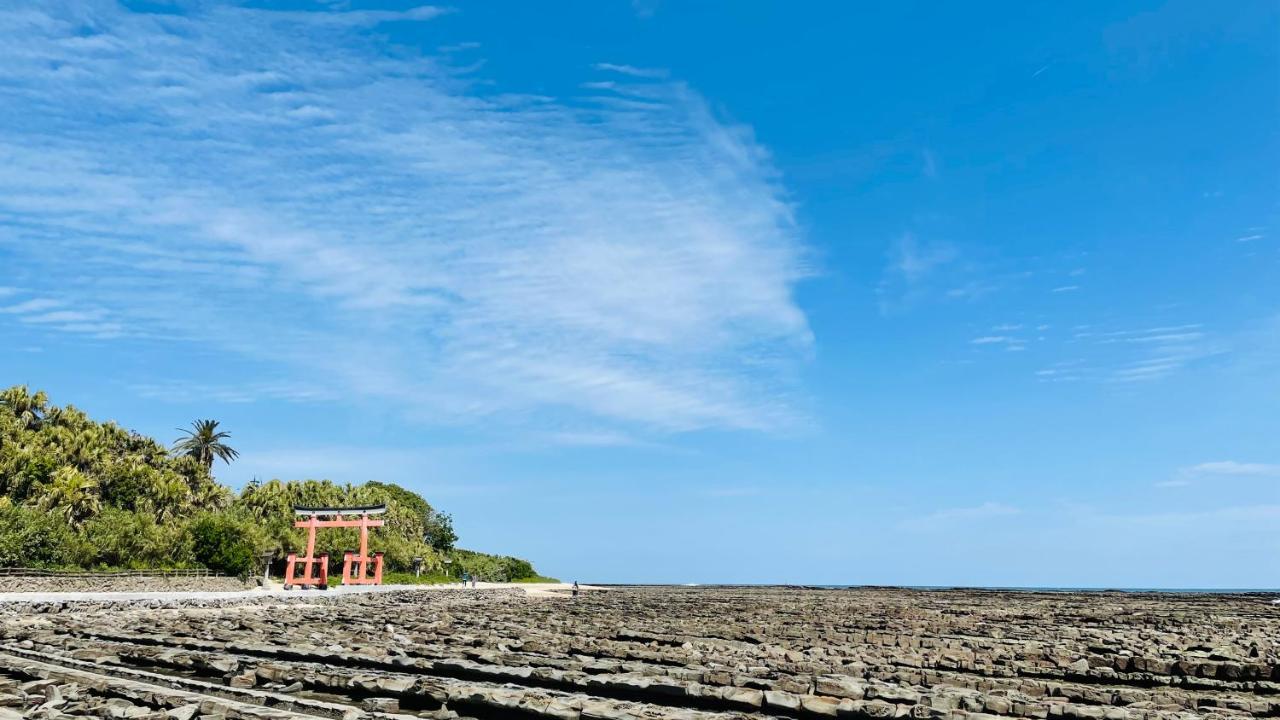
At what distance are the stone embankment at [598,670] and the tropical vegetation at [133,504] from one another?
65.4 feet

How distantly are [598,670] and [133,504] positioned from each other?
5168cm

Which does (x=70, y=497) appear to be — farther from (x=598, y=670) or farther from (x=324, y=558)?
(x=598, y=670)

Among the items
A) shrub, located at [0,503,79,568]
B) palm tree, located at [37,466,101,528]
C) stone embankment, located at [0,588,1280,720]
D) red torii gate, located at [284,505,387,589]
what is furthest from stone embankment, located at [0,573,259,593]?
stone embankment, located at [0,588,1280,720]

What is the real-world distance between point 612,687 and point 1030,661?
31.1ft

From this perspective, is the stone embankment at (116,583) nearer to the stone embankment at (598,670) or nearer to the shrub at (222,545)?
the shrub at (222,545)

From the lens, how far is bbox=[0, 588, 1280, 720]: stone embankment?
10.6 metres

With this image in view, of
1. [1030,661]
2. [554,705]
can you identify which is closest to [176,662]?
[554,705]

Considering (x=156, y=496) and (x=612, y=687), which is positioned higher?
(x=156, y=496)

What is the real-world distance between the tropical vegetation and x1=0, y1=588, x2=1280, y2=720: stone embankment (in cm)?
1994

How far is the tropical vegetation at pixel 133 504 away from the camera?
4222 cm

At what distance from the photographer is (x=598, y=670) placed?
14195 millimetres

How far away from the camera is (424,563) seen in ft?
241

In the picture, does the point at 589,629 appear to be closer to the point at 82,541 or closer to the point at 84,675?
the point at 84,675

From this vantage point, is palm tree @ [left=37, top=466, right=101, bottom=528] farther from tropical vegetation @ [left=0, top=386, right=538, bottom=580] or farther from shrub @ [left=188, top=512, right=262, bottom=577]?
shrub @ [left=188, top=512, right=262, bottom=577]
